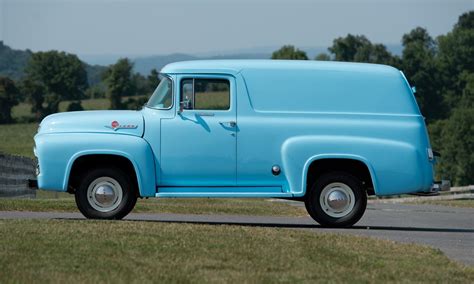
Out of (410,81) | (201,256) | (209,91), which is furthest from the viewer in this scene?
(410,81)

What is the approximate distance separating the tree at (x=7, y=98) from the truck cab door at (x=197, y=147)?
289 feet

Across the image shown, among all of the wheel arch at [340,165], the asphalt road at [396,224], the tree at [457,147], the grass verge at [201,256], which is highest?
the wheel arch at [340,165]

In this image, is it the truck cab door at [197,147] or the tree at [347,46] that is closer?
the truck cab door at [197,147]

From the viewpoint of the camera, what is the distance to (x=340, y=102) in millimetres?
17625

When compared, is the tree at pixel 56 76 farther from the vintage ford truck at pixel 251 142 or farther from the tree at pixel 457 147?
the vintage ford truck at pixel 251 142

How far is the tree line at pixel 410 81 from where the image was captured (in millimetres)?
123875

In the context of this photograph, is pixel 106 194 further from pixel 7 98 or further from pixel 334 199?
pixel 7 98

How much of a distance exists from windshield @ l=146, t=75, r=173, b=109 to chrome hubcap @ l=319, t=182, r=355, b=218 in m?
2.47

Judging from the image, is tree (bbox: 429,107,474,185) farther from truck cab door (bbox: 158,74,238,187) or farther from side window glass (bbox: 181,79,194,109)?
→ truck cab door (bbox: 158,74,238,187)

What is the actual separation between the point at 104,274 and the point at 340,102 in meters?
6.91

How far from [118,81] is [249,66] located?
12003 cm

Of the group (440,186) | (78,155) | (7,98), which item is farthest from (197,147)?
(7,98)

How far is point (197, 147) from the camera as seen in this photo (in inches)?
676

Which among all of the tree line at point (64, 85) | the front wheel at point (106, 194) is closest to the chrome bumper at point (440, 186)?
the front wheel at point (106, 194)
